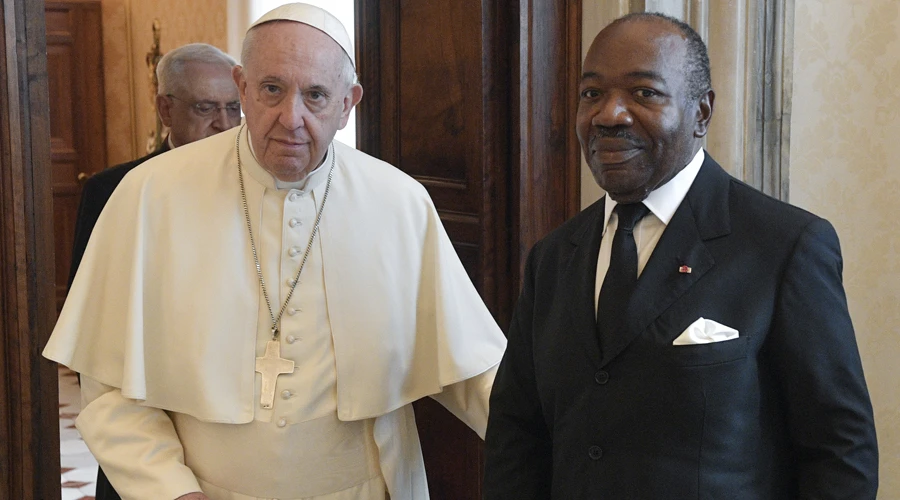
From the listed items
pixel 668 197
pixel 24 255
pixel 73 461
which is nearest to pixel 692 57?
pixel 668 197

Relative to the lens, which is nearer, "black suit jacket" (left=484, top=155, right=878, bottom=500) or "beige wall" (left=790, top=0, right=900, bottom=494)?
"black suit jacket" (left=484, top=155, right=878, bottom=500)

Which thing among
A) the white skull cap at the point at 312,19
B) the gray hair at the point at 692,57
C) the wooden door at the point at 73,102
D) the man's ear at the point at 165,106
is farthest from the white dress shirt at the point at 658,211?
the wooden door at the point at 73,102

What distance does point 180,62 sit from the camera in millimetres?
3760

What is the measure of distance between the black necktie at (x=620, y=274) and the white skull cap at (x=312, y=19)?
0.92m

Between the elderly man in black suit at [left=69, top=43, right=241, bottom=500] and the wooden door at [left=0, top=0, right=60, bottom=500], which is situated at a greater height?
the elderly man in black suit at [left=69, top=43, right=241, bottom=500]

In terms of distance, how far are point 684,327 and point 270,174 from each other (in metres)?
1.22

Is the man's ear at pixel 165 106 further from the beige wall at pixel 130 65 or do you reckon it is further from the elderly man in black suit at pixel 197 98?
the beige wall at pixel 130 65

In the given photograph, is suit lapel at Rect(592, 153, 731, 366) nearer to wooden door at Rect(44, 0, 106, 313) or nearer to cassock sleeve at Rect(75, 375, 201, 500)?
cassock sleeve at Rect(75, 375, 201, 500)

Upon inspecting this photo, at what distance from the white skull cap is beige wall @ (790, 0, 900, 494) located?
1661 mm

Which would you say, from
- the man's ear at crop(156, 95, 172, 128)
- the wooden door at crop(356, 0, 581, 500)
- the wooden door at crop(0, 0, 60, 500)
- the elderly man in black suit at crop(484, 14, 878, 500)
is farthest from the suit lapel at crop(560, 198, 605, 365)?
the man's ear at crop(156, 95, 172, 128)

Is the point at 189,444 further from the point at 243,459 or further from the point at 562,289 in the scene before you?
the point at 562,289

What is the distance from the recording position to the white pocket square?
1606mm

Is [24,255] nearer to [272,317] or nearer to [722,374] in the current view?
[272,317]

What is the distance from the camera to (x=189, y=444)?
244cm
